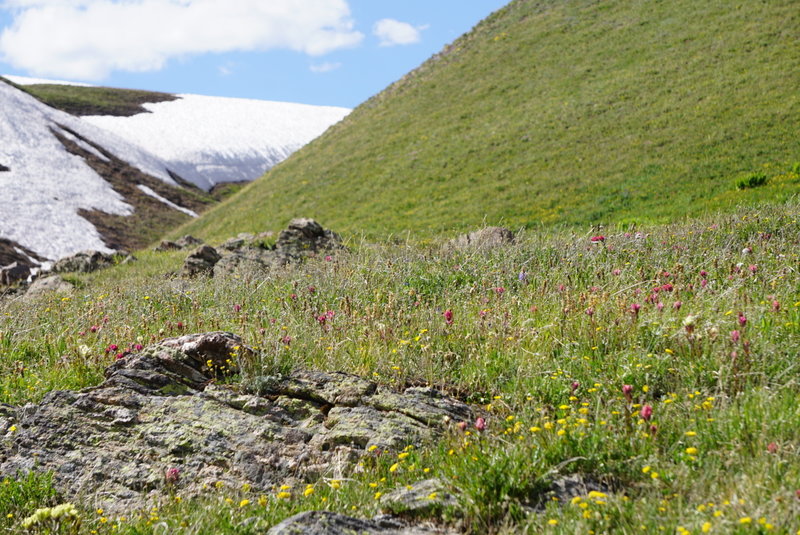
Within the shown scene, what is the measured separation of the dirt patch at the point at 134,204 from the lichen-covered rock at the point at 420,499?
41815 mm

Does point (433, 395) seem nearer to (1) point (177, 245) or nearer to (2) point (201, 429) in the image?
(2) point (201, 429)

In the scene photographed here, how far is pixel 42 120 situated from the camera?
6009 cm

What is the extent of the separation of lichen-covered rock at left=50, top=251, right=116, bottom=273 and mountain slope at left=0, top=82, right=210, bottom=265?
14770mm

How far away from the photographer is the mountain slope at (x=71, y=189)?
3872cm

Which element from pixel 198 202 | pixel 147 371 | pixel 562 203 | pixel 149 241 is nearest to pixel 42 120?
pixel 198 202

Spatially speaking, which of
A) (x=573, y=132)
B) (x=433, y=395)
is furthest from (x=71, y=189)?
(x=433, y=395)

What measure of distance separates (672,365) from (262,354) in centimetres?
335

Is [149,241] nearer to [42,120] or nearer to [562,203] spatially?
[42,120]

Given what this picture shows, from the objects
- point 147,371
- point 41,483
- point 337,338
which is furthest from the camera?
point 337,338

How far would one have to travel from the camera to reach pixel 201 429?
4.60 metres

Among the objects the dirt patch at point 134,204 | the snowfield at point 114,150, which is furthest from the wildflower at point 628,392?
the dirt patch at point 134,204

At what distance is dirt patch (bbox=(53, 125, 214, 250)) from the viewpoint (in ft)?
144

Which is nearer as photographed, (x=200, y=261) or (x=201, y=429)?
(x=201, y=429)

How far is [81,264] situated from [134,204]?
35474 mm
